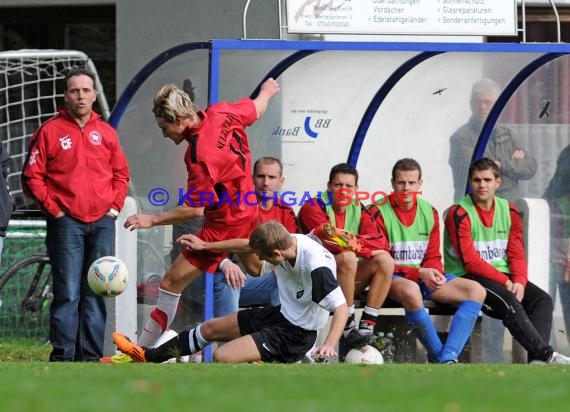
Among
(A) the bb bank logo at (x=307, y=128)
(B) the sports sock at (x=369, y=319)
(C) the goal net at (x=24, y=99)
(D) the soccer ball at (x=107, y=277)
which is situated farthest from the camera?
(C) the goal net at (x=24, y=99)

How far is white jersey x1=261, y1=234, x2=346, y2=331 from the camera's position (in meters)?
9.38

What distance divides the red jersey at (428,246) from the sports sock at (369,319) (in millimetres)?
525

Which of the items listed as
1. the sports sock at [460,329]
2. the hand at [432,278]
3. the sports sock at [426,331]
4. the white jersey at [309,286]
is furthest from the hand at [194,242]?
the sports sock at [460,329]

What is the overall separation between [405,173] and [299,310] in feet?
6.88

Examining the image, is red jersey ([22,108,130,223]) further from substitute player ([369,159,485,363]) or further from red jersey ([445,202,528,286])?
red jersey ([445,202,528,286])

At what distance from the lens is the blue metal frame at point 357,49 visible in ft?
34.9

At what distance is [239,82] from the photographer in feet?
37.8

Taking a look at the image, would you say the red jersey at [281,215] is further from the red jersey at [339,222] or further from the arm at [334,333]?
the arm at [334,333]

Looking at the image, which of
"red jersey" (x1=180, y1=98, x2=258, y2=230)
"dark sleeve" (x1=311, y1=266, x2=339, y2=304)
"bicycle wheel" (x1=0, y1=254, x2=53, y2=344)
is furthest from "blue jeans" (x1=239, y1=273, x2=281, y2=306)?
"bicycle wheel" (x1=0, y1=254, x2=53, y2=344)

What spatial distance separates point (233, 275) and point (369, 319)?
1115mm

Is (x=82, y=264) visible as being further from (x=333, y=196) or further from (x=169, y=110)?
(x=333, y=196)

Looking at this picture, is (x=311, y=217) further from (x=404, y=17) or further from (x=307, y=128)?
(x=404, y=17)

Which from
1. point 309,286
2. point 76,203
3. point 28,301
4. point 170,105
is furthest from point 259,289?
point 28,301

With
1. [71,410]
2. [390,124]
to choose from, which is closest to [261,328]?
[390,124]
